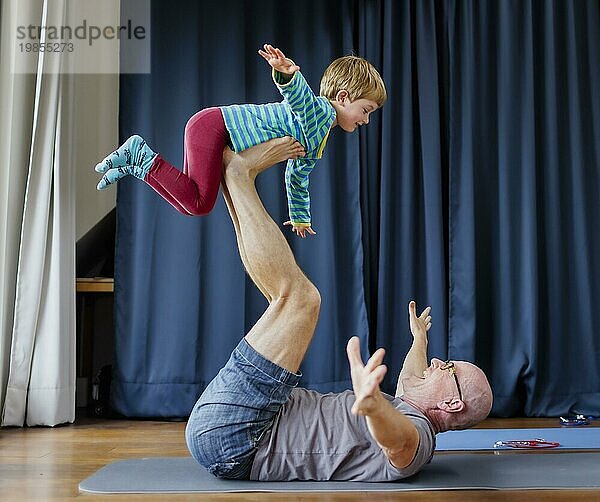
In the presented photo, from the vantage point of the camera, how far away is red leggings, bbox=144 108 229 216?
7.00ft

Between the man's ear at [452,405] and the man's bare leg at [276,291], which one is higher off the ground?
the man's bare leg at [276,291]

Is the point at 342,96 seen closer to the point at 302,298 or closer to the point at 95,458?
the point at 302,298

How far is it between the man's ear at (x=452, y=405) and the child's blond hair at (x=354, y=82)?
85 centimetres

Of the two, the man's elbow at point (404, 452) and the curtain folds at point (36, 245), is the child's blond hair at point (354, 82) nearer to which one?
the man's elbow at point (404, 452)

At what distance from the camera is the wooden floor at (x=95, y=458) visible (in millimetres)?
1953

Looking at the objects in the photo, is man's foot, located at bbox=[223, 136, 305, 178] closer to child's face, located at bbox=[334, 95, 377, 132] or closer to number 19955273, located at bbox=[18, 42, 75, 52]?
Answer: child's face, located at bbox=[334, 95, 377, 132]

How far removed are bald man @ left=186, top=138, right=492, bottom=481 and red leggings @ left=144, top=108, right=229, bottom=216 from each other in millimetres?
49

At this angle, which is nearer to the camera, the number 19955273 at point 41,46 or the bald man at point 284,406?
the bald man at point 284,406

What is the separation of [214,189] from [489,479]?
1056mm

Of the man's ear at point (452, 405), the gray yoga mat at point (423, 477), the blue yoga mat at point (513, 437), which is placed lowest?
the blue yoga mat at point (513, 437)

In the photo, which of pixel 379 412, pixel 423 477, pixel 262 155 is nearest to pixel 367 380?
pixel 379 412

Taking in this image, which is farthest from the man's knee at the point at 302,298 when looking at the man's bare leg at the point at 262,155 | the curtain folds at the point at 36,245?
the curtain folds at the point at 36,245

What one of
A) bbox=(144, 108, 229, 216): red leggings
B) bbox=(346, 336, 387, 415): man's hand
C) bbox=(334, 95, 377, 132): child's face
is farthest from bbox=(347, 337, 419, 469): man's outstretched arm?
bbox=(334, 95, 377, 132): child's face

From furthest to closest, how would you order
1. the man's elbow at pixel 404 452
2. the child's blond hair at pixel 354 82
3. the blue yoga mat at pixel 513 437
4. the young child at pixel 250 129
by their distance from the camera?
the blue yoga mat at pixel 513 437 → the child's blond hair at pixel 354 82 → the young child at pixel 250 129 → the man's elbow at pixel 404 452
